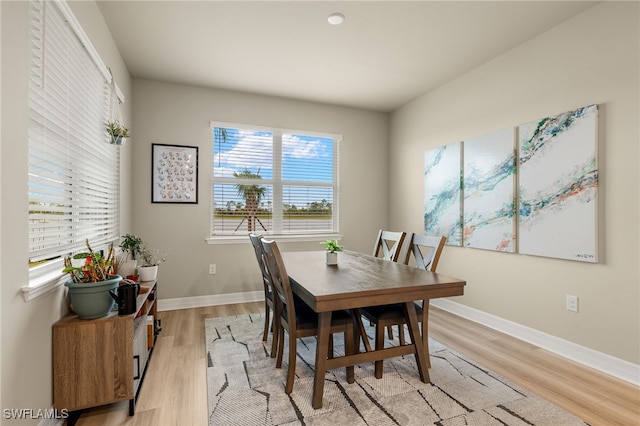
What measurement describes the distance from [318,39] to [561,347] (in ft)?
10.7

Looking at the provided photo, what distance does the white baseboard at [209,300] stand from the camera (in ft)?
12.3

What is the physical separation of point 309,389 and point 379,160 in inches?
141

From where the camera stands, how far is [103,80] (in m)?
2.57

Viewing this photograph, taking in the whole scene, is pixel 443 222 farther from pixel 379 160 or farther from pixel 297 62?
pixel 297 62

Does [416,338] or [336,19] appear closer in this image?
[416,338]

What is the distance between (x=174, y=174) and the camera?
380cm

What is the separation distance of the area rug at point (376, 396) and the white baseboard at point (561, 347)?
805mm

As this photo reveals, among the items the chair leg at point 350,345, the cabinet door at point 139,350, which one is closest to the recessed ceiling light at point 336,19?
the chair leg at point 350,345

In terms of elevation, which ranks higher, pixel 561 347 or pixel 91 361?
pixel 91 361

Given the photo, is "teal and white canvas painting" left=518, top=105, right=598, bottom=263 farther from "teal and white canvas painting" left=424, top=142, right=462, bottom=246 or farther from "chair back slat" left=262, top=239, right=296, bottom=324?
"chair back slat" left=262, top=239, right=296, bottom=324

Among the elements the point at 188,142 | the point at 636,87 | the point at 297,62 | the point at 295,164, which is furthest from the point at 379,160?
the point at 636,87

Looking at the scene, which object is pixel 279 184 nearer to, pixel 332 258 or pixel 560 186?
pixel 332 258

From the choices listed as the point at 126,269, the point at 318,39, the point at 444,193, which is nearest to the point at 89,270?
the point at 126,269

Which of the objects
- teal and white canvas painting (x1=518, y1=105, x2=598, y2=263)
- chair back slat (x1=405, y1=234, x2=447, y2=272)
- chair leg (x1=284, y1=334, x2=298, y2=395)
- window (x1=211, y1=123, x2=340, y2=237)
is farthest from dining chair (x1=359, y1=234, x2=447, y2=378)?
window (x1=211, y1=123, x2=340, y2=237)
